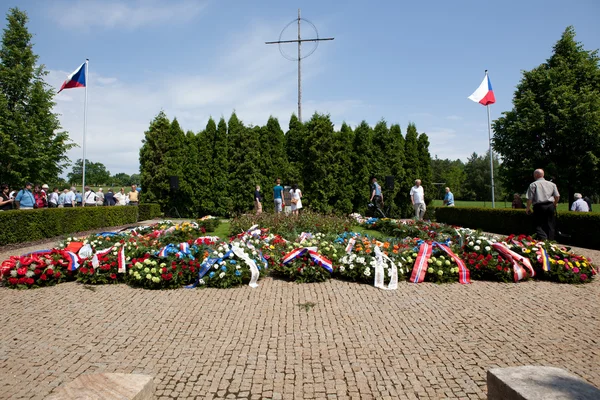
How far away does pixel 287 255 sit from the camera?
6.43m

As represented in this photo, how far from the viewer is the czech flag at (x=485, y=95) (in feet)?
55.1

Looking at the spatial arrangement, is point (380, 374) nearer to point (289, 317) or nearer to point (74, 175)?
point (289, 317)

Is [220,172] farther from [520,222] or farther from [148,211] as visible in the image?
[520,222]

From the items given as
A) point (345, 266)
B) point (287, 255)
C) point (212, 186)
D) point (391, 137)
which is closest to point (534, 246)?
point (345, 266)

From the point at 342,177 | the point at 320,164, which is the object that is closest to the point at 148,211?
the point at 320,164

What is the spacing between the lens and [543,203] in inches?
316

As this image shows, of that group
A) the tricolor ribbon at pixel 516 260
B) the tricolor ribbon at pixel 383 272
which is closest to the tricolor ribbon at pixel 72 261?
the tricolor ribbon at pixel 383 272

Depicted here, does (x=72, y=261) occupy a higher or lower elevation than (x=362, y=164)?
lower

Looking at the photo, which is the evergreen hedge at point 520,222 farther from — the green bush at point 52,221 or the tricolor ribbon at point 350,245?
the green bush at point 52,221

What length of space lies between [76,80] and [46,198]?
535 centimetres

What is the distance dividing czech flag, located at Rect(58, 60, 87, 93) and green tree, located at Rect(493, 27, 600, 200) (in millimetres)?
22809

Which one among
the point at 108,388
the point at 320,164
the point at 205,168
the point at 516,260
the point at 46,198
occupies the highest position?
the point at 320,164

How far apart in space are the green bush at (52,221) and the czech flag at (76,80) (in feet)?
19.1

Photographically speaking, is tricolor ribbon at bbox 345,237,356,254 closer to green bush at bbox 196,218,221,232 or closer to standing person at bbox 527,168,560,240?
standing person at bbox 527,168,560,240
